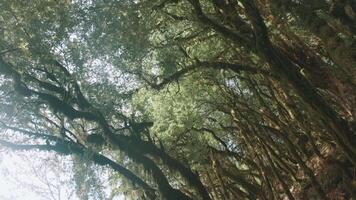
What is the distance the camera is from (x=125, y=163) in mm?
12719

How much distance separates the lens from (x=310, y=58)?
7703mm

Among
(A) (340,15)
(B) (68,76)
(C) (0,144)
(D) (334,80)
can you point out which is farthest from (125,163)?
(A) (340,15)

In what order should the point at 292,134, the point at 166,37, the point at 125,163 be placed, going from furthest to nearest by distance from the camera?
the point at 125,163, the point at 292,134, the point at 166,37

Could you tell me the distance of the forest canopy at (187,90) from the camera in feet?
21.7

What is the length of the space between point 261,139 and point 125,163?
11.9 feet

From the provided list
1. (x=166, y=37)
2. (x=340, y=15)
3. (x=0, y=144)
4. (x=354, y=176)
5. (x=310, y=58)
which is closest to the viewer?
(x=340, y=15)

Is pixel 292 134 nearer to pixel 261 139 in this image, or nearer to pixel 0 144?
pixel 261 139

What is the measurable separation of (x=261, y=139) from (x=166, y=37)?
320 centimetres

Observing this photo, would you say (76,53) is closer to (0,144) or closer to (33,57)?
(33,57)

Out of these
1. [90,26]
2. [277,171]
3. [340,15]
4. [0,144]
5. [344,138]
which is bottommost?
[344,138]

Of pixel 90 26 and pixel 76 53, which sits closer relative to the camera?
pixel 90 26

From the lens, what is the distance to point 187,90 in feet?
36.0

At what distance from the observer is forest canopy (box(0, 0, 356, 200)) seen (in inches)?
260

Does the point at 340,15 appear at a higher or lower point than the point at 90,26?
lower
